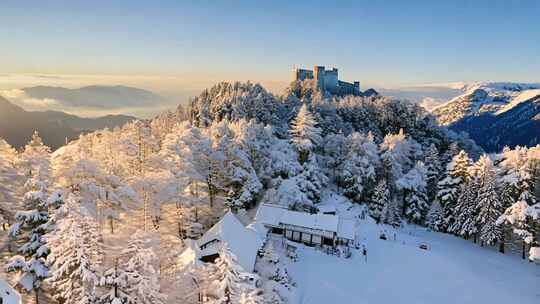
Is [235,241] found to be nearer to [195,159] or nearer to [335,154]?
[195,159]

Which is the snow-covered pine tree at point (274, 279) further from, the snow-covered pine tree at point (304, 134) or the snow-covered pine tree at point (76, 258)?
the snow-covered pine tree at point (304, 134)

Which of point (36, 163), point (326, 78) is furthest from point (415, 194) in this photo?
point (326, 78)

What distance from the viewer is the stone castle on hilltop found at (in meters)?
138

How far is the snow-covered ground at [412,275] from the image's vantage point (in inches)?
1158

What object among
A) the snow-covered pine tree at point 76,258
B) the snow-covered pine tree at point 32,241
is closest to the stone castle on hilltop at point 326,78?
the snow-covered pine tree at point 32,241

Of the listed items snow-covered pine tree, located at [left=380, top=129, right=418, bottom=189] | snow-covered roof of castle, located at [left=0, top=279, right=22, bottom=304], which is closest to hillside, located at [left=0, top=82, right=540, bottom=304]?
snow-covered pine tree, located at [left=380, top=129, right=418, bottom=189]

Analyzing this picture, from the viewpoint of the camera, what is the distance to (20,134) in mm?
127500

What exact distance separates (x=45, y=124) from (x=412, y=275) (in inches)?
6464

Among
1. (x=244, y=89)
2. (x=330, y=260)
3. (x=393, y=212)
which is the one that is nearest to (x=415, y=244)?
(x=393, y=212)

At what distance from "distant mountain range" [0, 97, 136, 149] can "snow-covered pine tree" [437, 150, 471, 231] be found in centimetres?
9182

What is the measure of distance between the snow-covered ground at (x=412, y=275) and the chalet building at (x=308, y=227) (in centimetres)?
189

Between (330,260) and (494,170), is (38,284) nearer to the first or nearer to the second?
(330,260)

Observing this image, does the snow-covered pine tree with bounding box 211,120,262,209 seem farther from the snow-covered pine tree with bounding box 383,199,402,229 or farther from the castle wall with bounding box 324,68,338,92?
the castle wall with bounding box 324,68,338,92

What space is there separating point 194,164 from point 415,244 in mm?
25450
